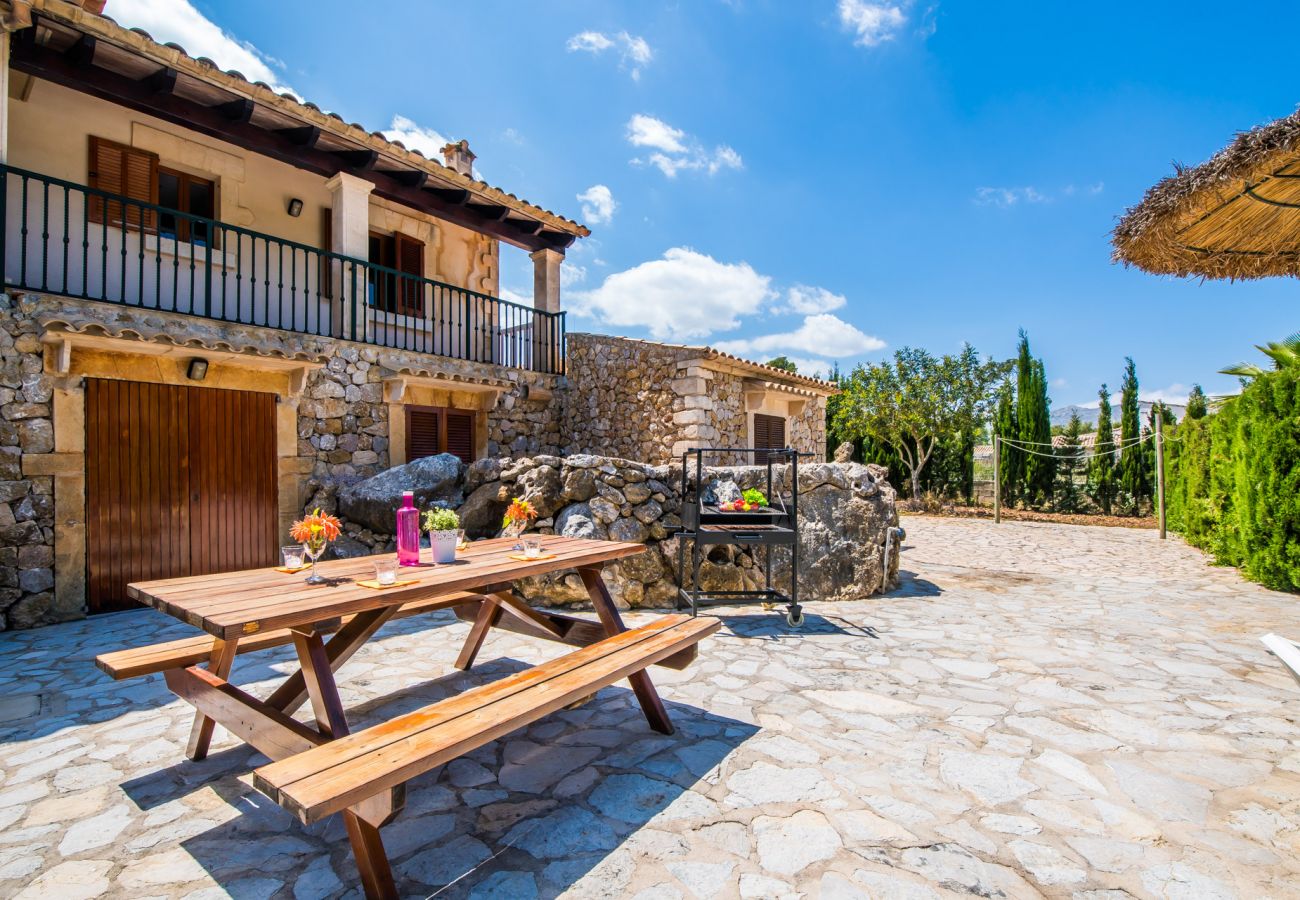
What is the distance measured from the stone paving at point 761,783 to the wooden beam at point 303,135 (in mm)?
5440

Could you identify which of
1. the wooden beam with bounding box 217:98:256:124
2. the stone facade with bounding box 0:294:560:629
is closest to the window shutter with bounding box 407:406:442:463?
the stone facade with bounding box 0:294:560:629

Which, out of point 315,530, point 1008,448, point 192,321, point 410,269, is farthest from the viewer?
point 1008,448

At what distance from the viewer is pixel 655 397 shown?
29.4 ft

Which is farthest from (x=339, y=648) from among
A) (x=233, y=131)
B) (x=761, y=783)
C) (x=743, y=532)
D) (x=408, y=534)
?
(x=233, y=131)

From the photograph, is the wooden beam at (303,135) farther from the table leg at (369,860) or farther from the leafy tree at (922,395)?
the leafy tree at (922,395)

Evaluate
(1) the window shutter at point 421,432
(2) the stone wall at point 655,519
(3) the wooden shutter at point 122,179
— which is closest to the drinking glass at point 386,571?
(2) the stone wall at point 655,519

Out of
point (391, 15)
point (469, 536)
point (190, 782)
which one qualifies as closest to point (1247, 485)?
point (469, 536)

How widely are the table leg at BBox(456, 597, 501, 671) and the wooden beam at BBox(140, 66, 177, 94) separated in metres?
5.96

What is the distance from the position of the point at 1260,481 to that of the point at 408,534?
7979mm

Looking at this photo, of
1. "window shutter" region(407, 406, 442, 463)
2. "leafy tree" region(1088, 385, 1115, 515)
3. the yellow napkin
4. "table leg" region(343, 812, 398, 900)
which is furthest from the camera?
"leafy tree" region(1088, 385, 1115, 515)

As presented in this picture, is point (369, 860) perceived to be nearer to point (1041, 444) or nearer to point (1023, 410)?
point (1041, 444)

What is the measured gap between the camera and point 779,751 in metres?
2.61

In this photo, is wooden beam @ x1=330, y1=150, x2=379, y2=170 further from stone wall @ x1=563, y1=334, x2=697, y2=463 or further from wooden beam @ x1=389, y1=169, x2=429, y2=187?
stone wall @ x1=563, y1=334, x2=697, y2=463

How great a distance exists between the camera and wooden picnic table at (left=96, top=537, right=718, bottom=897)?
64.9 inches
